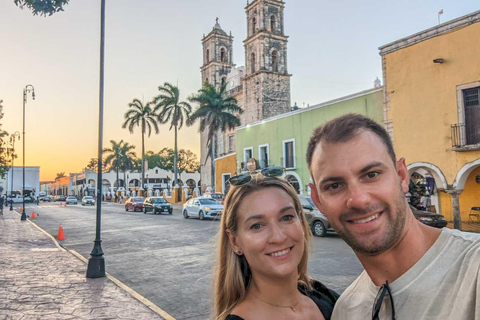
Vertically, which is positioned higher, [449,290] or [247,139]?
[247,139]

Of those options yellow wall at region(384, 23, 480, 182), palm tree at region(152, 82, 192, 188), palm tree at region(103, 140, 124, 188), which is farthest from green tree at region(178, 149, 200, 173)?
yellow wall at region(384, 23, 480, 182)

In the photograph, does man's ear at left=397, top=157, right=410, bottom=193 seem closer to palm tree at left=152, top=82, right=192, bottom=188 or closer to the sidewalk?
the sidewalk

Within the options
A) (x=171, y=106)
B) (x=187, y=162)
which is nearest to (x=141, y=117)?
(x=171, y=106)

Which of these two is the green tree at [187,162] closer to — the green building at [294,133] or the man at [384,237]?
the green building at [294,133]

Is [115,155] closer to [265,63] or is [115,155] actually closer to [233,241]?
[265,63]

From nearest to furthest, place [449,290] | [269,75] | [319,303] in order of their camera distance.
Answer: [449,290] < [319,303] < [269,75]

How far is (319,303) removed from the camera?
2.32 metres

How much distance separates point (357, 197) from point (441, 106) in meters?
19.2

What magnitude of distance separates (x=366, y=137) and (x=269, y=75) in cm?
4363

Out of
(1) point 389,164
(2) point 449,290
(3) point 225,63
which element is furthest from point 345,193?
(3) point 225,63

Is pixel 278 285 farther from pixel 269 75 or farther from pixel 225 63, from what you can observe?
pixel 225 63

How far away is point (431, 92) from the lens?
18.7 meters

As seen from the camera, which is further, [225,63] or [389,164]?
[225,63]

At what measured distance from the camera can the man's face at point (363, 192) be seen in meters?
1.49
